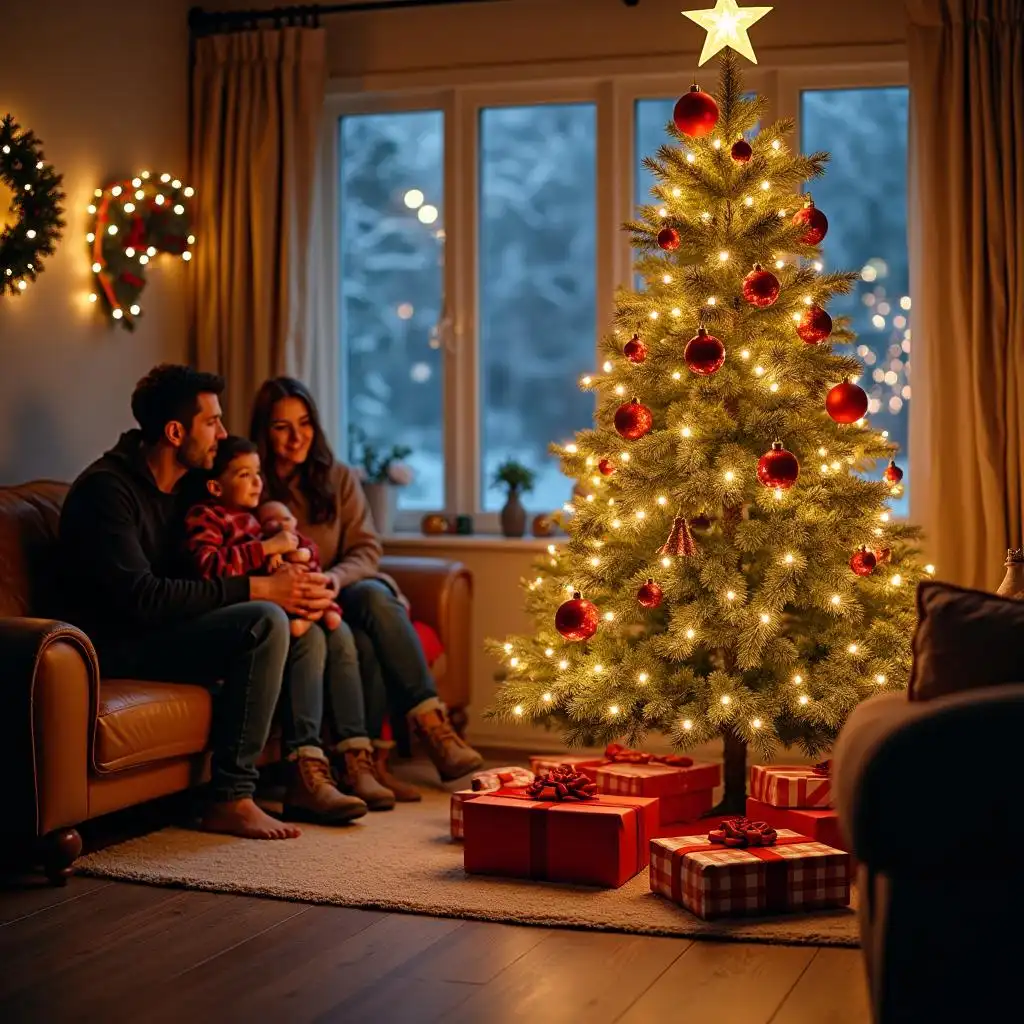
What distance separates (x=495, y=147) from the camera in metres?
5.49

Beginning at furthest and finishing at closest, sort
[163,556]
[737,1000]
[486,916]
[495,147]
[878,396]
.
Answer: [495,147] < [878,396] < [163,556] < [486,916] < [737,1000]

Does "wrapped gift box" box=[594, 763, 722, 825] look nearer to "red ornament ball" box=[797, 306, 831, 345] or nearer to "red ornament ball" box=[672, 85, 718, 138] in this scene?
"red ornament ball" box=[797, 306, 831, 345]

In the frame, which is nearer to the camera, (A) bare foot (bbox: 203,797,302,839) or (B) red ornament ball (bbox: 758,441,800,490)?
(B) red ornament ball (bbox: 758,441,800,490)

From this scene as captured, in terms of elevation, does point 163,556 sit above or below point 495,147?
below

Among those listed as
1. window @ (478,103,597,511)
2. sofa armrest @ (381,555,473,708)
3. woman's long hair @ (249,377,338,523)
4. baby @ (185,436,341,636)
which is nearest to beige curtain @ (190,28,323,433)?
window @ (478,103,597,511)

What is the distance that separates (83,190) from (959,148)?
2762 millimetres

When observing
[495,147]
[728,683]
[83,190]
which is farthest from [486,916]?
[495,147]

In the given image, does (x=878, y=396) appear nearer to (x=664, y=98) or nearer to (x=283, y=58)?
(x=664, y=98)

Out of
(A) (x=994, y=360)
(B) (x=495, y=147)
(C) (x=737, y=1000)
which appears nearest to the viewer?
(C) (x=737, y=1000)

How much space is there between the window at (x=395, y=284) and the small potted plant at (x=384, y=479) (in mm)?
120

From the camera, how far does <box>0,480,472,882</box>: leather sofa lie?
3.34 m

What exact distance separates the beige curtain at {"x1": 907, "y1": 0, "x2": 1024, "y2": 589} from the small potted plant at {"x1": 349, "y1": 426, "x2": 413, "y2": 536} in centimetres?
185

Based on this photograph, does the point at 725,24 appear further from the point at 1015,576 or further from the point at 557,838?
the point at 557,838

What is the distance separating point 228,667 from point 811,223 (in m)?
1.87
